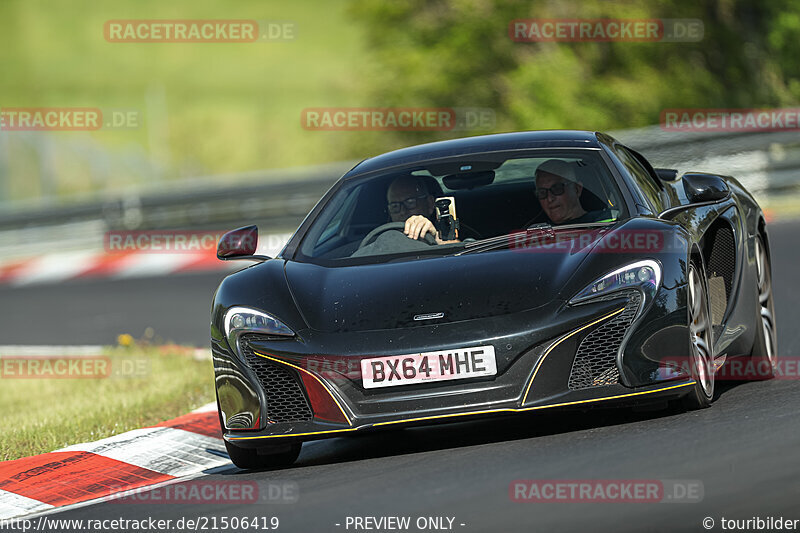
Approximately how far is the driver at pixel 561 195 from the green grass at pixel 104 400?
2.78m

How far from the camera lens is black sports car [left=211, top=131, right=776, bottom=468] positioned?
17.7 ft

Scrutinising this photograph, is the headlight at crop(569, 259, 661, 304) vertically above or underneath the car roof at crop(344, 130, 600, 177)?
underneath

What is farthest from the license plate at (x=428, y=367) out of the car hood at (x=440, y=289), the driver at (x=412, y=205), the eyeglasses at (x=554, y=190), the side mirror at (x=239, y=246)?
the side mirror at (x=239, y=246)

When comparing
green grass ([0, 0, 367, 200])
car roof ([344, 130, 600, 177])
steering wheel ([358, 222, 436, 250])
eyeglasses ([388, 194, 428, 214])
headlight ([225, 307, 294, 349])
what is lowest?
headlight ([225, 307, 294, 349])

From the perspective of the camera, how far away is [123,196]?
21391 mm

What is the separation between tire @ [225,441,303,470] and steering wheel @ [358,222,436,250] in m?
1.06

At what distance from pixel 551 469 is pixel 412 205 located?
2.04 m

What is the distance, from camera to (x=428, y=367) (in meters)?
5.42

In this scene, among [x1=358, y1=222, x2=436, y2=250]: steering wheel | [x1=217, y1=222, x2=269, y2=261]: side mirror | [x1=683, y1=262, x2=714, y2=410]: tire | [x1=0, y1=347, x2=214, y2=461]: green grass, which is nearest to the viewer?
[x1=683, y1=262, x2=714, y2=410]: tire

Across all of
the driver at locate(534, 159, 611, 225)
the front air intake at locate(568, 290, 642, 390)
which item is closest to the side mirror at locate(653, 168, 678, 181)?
the driver at locate(534, 159, 611, 225)

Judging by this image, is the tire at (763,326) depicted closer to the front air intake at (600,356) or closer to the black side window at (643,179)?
the black side window at (643,179)

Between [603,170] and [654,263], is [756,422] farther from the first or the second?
[603,170]

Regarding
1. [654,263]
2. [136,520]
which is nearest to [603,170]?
[654,263]

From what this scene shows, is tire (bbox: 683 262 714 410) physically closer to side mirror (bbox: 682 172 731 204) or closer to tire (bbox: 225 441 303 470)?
side mirror (bbox: 682 172 731 204)
